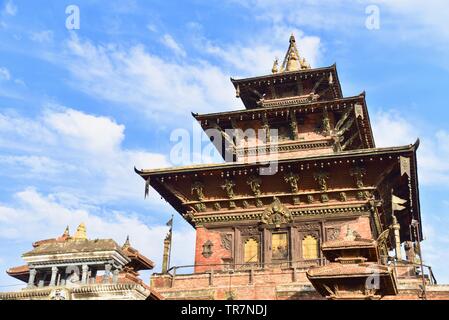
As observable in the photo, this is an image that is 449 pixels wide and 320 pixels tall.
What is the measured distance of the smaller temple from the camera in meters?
16.4

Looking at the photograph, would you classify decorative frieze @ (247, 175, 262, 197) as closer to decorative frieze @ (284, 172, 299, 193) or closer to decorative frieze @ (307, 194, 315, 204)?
decorative frieze @ (284, 172, 299, 193)

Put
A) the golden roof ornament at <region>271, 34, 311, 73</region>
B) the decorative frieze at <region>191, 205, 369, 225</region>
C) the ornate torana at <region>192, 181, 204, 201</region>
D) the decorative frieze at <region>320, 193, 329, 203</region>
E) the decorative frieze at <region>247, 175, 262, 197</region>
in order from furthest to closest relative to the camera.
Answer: the golden roof ornament at <region>271, 34, 311, 73</region> < the ornate torana at <region>192, 181, 204, 201</region> < the decorative frieze at <region>247, 175, 262, 197</region> < the decorative frieze at <region>320, 193, 329, 203</region> < the decorative frieze at <region>191, 205, 369, 225</region>

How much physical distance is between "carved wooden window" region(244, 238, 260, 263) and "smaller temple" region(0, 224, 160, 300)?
7.90 meters

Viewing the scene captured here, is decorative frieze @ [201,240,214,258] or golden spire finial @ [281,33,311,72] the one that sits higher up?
golden spire finial @ [281,33,311,72]

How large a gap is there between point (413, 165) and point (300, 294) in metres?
8.39

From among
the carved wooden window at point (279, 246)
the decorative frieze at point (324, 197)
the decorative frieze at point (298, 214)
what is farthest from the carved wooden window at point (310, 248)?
the decorative frieze at point (324, 197)

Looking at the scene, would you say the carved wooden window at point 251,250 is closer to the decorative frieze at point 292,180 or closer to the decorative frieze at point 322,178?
the decorative frieze at point 292,180

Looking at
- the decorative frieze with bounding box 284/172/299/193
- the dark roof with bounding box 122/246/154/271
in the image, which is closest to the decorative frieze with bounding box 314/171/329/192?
the decorative frieze with bounding box 284/172/299/193

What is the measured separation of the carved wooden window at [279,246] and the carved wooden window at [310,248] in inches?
32.0

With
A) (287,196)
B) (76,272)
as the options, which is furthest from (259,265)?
(76,272)

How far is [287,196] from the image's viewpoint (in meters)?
25.0

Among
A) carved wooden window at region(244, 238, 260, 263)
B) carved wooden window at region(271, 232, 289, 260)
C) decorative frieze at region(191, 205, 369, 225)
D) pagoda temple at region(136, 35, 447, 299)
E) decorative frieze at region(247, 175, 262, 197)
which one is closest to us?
pagoda temple at region(136, 35, 447, 299)
